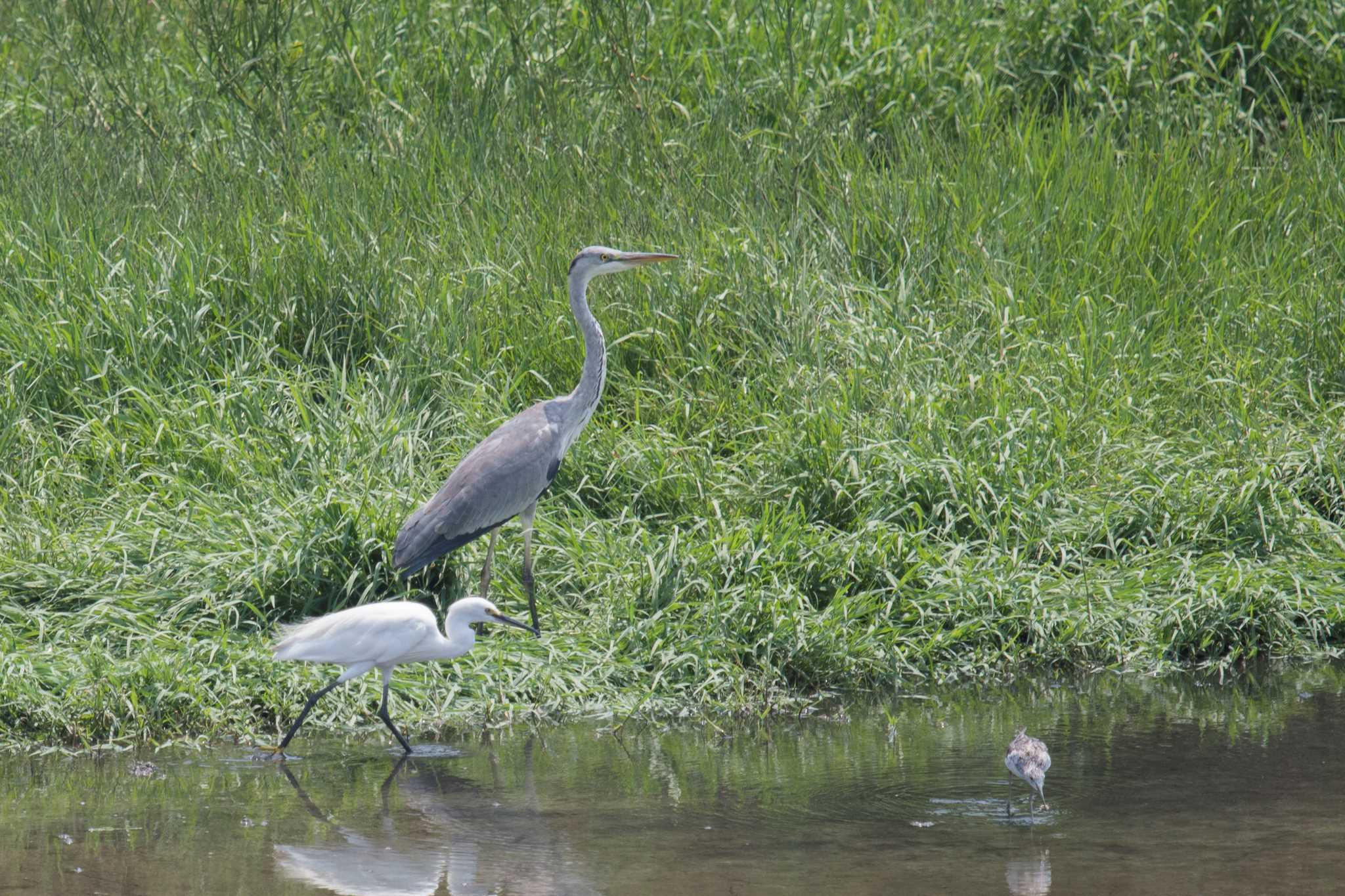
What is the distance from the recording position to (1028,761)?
13.7ft

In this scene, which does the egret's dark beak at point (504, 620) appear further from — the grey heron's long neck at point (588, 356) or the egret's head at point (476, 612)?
the grey heron's long neck at point (588, 356)

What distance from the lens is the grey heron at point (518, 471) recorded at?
5578 millimetres

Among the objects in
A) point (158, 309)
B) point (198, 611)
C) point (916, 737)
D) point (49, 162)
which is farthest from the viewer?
point (49, 162)

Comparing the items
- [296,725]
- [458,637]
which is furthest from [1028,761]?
[296,725]

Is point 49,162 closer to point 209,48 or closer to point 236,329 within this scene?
point 209,48

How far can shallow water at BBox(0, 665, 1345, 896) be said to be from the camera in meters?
3.86

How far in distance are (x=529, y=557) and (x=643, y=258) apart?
1.38m

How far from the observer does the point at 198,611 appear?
18.5 ft

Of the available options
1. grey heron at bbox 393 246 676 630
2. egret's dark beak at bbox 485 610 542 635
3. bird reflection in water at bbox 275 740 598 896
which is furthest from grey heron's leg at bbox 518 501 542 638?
bird reflection in water at bbox 275 740 598 896

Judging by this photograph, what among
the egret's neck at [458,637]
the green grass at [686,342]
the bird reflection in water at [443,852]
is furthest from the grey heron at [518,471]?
the bird reflection in water at [443,852]

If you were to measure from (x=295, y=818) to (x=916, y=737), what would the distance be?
1977 millimetres

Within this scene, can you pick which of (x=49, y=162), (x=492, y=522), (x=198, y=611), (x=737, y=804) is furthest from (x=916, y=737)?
(x=49, y=162)

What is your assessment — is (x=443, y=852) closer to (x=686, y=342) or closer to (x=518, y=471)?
(x=518, y=471)

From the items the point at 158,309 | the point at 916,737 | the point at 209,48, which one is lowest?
the point at 916,737
